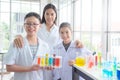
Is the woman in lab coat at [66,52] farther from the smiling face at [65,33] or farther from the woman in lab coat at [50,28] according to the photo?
the woman in lab coat at [50,28]

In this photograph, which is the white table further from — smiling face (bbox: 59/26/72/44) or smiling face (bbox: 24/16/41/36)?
smiling face (bbox: 24/16/41/36)

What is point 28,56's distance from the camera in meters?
1.60

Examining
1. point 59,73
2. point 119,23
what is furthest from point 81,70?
point 119,23

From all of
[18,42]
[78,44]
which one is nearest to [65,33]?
[78,44]

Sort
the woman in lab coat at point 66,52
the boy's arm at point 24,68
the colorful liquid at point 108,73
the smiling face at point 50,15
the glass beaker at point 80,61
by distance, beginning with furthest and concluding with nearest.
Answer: the smiling face at point 50,15 < the woman in lab coat at point 66,52 < the glass beaker at point 80,61 < the boy's arm at point 24,68 < the colorful liquid at point 108,73

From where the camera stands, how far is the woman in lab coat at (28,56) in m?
1.56

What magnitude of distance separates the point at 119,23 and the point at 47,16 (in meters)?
1.65

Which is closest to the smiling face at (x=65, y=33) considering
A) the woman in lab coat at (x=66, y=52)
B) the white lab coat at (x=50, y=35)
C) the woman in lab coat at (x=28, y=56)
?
the woman in lab coat at (x=66, y=52)

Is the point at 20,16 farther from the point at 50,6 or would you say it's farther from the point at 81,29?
the point at 50,6

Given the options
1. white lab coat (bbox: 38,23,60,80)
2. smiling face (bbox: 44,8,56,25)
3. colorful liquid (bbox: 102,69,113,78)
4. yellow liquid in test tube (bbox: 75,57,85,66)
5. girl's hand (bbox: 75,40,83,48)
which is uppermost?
smiling face (bbox: 44,8,56,25)

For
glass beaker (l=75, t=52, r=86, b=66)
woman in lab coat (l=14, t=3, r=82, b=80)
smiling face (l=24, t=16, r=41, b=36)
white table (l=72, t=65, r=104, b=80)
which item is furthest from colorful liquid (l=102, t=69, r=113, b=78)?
woman in lab coat (l=14, t=3, r=82, b=80)

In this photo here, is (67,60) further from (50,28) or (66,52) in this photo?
(50,28)

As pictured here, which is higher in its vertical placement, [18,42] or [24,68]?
[18,42]

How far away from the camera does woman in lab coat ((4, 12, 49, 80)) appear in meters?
1.56
